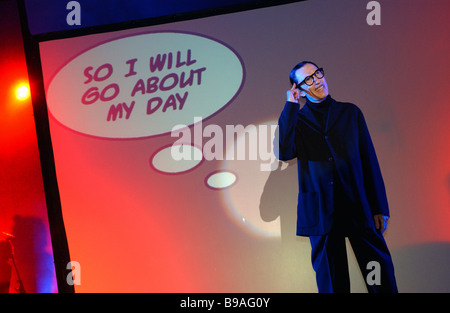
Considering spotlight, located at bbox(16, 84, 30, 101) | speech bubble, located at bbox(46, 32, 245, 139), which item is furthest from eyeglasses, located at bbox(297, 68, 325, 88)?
spotlight, located at bbox(16, 84, 30, 101)

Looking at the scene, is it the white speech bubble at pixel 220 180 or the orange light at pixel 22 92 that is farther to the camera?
the orange light at pixel 22 92

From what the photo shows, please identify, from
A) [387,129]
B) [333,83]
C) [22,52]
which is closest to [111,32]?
[22,52]

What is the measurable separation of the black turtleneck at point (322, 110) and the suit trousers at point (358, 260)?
2.16 feet

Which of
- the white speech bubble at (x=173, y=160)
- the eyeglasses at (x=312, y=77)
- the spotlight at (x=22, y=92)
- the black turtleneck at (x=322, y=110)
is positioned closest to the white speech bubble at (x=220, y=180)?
the white speech bubble at (x=173, y=160)

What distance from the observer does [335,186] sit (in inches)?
89.0

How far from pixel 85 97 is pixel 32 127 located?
0.60m

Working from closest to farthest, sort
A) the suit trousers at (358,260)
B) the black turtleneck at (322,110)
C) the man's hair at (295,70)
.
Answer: the suit trousers at (358,260)
the black turtleneck at (322,110)
the man's hair at (295,70)

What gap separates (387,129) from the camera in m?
2.38

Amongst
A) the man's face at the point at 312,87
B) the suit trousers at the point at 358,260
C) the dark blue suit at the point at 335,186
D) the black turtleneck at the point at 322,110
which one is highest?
the man's face at the point at 312,87

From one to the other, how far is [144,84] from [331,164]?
1.40 meters

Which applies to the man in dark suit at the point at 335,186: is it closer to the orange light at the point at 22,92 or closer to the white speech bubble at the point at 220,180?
the white speech bubble at the point at 220,180

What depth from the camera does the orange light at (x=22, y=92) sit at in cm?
301

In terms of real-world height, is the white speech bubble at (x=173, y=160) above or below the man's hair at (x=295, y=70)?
below
